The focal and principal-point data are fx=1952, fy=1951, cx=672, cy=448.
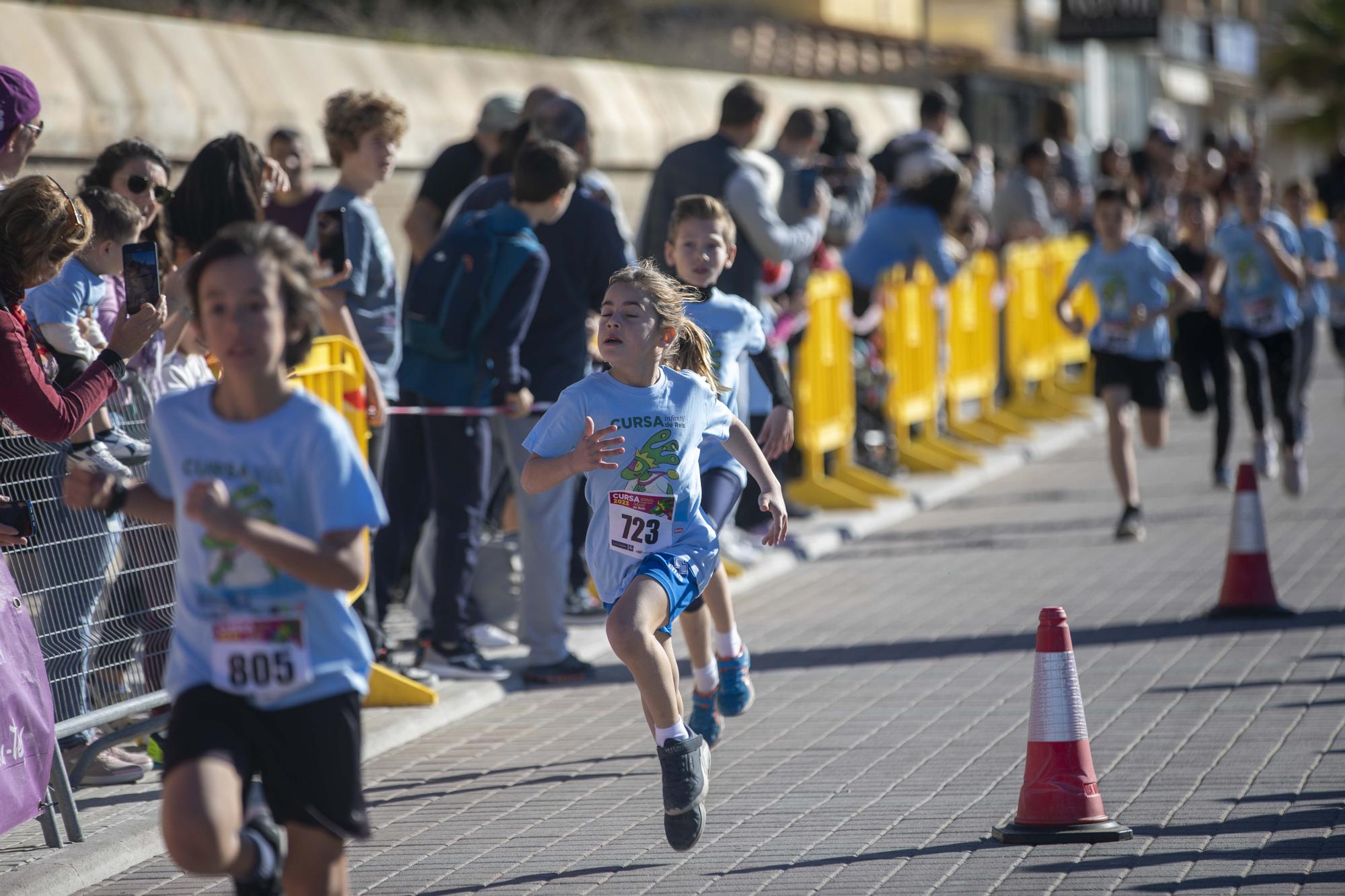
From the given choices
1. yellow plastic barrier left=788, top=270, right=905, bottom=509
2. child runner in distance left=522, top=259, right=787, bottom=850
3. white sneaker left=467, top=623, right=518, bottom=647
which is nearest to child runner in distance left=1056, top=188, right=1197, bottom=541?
yellow plastic barrier left=788, top=270, right=905, bottom=509

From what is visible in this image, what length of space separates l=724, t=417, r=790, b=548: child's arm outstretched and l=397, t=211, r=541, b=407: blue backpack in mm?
2087

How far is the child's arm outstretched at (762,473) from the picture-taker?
19.2 feet

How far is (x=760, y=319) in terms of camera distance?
24.6 ft

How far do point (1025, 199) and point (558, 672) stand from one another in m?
10.5

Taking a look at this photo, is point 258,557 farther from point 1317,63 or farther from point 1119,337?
point 1317,63

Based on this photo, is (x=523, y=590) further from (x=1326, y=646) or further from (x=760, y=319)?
(x=1326, y=646)

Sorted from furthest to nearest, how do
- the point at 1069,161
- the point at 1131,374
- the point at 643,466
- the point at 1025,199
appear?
the point at 1069,161, the point at 1025,199, the point at 1131,374, the point at 643,466

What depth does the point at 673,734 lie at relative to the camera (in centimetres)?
557

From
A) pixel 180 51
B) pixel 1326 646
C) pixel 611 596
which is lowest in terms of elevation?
pixel 1326 646

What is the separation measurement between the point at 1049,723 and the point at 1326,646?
125 inches

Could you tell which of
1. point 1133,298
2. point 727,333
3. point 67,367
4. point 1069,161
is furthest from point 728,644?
point 1069,161

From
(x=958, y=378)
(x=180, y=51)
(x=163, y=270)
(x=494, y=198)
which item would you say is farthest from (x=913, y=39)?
(x=163, y=270)

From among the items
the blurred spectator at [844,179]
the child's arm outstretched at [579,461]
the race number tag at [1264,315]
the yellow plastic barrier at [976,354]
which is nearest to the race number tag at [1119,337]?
the race number tag at [1264,315]

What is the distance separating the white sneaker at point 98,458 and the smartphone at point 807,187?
5.39m
